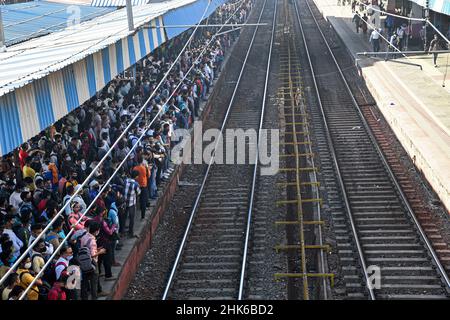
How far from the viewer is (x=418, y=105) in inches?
768

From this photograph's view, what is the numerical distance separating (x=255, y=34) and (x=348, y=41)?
7378 millimetres

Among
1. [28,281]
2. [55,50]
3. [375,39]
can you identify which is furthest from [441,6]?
[28,281]

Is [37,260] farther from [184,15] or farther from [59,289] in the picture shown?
[184,15]

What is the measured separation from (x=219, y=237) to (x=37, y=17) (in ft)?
39.9

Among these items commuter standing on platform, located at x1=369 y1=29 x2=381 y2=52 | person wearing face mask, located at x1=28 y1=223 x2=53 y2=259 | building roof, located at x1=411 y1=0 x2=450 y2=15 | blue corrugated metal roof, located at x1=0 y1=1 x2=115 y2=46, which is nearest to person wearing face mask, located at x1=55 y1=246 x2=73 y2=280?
person wearing face mask, located at x1=28 y1=223 x2=53 y2=259

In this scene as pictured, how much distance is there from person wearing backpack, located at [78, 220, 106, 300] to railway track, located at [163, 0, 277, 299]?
160cm

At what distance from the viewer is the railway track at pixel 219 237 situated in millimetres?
10102

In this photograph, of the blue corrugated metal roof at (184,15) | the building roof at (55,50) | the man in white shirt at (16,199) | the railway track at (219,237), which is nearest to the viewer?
the man in white shirt at (16,199)

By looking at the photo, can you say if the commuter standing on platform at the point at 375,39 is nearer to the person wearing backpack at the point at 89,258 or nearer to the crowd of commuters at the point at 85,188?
the crowd of commuters at the point at 85,188

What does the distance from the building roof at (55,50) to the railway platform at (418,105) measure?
7834 millimetres

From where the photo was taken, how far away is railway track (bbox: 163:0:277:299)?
1010 centimetres

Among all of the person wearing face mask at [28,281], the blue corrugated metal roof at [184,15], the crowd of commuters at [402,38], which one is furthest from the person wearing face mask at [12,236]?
the crowd of commuters at [402,38]

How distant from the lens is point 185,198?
46.2 ft

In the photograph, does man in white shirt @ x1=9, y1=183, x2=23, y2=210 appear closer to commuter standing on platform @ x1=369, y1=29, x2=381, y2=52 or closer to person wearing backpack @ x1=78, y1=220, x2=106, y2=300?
→ person wearing backpack @ x1=78, y1=220, x2=106, y2=300
